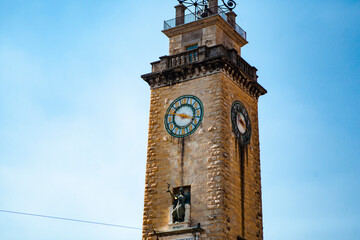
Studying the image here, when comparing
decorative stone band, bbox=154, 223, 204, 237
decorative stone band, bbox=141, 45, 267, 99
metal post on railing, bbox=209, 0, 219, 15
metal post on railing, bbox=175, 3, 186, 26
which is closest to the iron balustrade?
decorative stone band, bbox=141, 45, 267, 99

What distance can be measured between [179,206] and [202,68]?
749cm

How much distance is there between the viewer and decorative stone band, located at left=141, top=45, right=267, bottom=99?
1195 inches

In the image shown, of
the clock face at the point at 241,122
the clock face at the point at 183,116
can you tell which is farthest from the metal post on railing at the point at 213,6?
the clock face at the point at 183,116

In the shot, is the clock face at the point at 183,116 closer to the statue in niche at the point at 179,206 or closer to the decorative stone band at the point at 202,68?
the decorative stone band at the point at 202,68

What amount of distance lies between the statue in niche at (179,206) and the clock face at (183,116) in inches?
128

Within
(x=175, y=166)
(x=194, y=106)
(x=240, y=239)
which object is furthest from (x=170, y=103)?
(x=240, y=239)

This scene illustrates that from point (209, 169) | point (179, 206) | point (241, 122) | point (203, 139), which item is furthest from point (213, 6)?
point (179, 206)

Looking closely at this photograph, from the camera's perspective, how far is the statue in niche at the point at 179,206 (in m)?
28.0

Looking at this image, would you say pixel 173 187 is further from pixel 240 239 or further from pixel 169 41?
pixel 169 41

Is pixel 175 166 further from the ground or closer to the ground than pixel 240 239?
further from the ground

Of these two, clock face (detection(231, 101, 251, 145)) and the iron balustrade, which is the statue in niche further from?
the iron balustrade

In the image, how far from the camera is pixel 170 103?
3117 centimetres

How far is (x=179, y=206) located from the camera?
28.1 m

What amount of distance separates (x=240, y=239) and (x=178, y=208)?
3.38m
